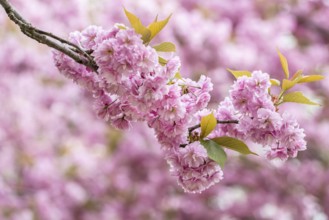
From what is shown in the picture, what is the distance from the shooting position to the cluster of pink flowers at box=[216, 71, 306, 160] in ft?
4.52

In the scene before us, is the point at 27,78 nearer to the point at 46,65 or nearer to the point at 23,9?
the point at 46,65

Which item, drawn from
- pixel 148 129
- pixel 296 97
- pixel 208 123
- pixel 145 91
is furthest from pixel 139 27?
pixel 148 129

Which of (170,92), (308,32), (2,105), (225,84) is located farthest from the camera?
(2,105)

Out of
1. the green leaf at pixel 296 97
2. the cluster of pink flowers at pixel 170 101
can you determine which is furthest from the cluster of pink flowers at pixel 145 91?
the green leaf at pixel 296 97

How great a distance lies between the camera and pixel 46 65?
5.58 meters

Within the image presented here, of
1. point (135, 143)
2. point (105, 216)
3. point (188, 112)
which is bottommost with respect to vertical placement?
point (188, 112)

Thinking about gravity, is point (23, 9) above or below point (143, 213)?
above

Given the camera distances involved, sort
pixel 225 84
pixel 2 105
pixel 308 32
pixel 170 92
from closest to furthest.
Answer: pixel 170 92, pixel 225 84, pixel 308 32, pixel 2 105

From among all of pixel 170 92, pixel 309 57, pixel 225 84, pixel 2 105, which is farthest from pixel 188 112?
pixel 2 105

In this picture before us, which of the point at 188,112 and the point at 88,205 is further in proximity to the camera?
the point at 88,205

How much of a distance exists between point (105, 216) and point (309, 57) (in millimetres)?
2393

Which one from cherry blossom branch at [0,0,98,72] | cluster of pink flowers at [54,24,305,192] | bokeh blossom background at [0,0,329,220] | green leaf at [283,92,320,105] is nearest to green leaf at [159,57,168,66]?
cluster of pink flowers at [54,24,305,192]

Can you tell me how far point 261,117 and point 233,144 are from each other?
0.33ft

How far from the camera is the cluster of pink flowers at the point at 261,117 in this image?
1.38 meters
